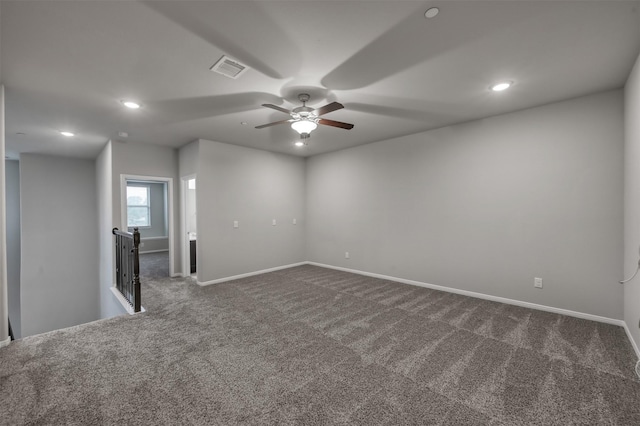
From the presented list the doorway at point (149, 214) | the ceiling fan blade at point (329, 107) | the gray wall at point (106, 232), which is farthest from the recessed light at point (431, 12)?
the doorway at point (149, 214)

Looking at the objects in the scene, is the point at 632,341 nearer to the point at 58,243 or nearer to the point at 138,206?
the point at 58,243

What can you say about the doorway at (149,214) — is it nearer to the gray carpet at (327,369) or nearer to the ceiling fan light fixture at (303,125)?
the gray carpet at (327,369)

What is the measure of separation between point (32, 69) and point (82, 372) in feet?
8.68

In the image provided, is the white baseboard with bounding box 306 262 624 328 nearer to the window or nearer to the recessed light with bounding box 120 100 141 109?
the recessed light with bounding box 120 100 141 109

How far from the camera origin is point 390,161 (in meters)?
5.12

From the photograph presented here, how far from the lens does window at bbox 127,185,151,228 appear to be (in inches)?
364

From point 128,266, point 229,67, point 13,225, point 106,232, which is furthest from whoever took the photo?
point 13,225

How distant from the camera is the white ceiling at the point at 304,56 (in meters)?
1.83

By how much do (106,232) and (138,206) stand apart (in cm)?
438

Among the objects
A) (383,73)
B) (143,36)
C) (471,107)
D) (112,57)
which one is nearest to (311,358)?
(383,73)

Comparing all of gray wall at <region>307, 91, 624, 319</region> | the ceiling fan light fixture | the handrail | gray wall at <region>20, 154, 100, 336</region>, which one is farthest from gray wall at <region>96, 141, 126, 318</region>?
gray wall at <region>307, 91, 624, 319</region>

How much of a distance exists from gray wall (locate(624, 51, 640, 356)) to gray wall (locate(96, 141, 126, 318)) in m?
6.31

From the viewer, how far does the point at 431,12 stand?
1.84 metres

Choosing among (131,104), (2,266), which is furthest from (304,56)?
(2,266)
